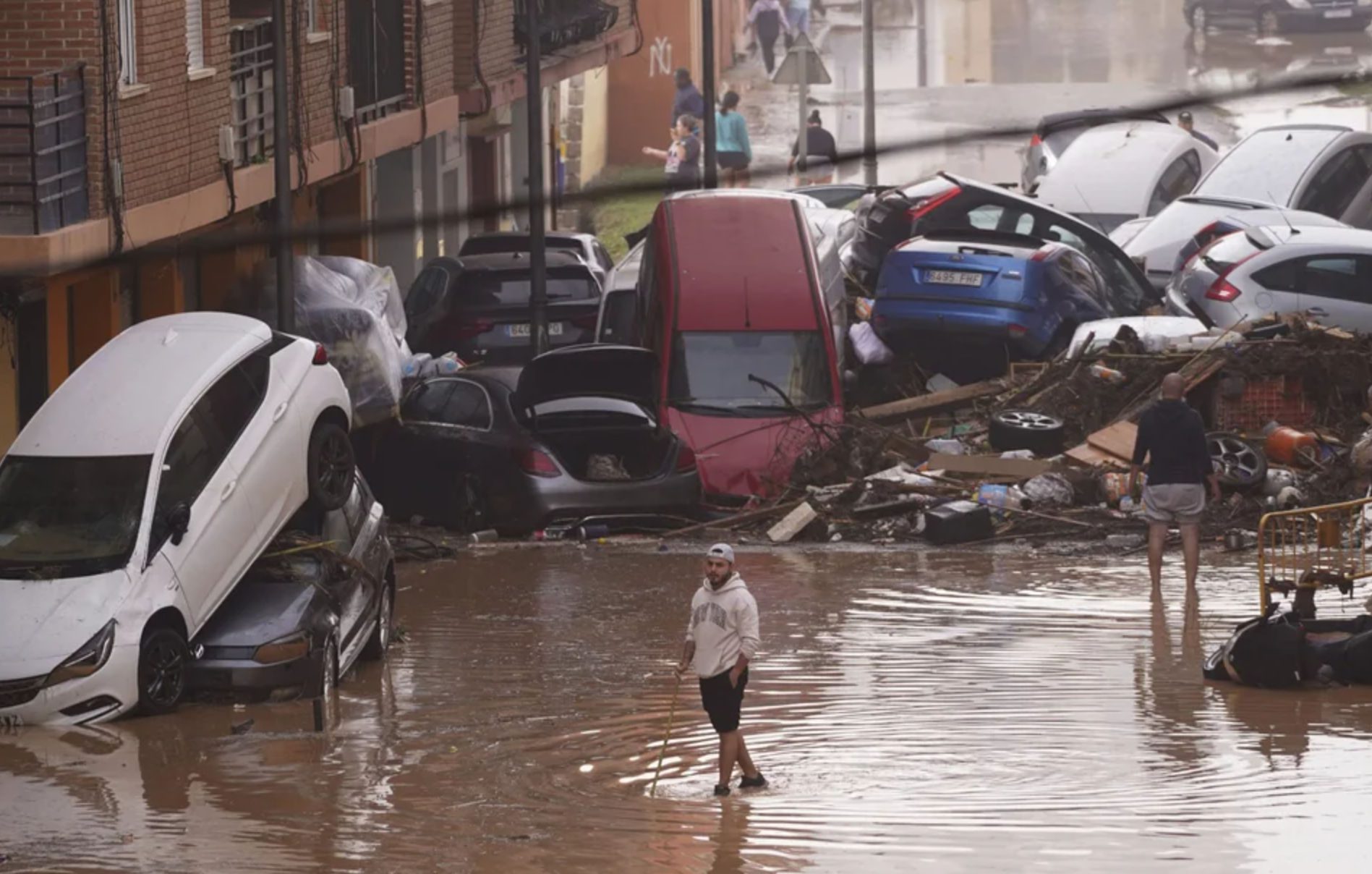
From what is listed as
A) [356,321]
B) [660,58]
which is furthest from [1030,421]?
[660,58]

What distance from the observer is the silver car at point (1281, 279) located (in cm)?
2477

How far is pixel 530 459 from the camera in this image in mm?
20156

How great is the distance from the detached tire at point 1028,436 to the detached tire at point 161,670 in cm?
967

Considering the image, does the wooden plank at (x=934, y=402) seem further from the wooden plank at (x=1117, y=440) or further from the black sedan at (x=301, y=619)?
the black sedan at (x=301, y=619)

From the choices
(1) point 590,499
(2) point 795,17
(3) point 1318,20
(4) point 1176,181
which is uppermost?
(2) point 795,17

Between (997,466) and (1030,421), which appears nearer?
(997,466)

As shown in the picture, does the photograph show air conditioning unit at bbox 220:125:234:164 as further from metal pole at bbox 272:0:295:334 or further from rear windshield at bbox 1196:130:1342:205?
rear windshield at bbox 1196:130:1342:205

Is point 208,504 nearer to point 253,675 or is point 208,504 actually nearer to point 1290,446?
point 253,675

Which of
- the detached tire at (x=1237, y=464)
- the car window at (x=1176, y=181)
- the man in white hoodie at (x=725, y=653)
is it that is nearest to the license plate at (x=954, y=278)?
the detached tire at (x=1237, y=464)

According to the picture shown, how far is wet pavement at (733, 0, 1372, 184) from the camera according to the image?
36.0 m

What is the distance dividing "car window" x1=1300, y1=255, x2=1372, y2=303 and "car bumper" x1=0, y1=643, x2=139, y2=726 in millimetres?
15622

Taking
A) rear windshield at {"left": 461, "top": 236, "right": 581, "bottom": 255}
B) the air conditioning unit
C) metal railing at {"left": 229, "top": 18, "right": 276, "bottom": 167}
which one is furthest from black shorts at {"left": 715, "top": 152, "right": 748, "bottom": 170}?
the air conditioning unit

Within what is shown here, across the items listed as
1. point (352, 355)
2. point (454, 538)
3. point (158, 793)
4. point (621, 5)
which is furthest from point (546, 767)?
point (621, 5)

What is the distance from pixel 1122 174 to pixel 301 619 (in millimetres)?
22161
